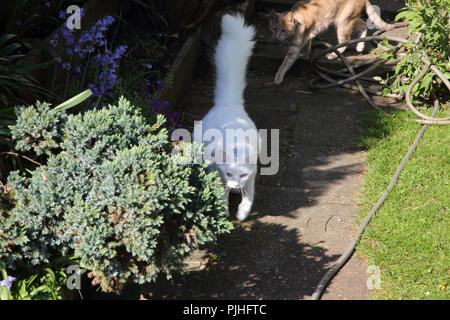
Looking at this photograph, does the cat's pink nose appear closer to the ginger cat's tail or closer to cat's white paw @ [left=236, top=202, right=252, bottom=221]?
cat's white paw @ [left=236, top=202, right=252, bottom=221]

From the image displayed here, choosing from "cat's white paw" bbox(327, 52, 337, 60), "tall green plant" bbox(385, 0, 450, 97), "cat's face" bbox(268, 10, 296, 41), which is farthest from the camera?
"cat's white paw" bbox(327, 52, 337, 60)

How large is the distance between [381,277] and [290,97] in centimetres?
265

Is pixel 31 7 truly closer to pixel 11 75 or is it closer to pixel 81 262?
pixel 11 75

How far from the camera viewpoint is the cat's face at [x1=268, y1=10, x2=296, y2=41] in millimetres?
5656

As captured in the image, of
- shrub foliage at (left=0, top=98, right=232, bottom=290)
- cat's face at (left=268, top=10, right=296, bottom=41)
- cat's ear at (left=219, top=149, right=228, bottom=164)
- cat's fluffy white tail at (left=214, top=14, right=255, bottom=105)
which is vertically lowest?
shrub foliage at (left=0, top=98, right=232, bottom=290)

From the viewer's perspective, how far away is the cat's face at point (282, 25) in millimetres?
5656

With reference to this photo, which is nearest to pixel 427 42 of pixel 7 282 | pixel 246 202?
pixel 246 202

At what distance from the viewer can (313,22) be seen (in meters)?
5.79

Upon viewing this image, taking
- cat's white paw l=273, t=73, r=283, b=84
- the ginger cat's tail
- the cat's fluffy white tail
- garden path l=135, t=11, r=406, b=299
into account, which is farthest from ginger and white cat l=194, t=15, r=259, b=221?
the ginger cat's tail

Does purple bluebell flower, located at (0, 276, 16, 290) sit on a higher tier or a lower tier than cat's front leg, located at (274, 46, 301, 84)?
lower

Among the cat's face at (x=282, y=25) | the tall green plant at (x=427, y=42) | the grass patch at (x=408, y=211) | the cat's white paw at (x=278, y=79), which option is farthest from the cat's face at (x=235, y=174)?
the cat's face at (x=282, y=25)

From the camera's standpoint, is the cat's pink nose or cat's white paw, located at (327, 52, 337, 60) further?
cat's white paw, located at (327, 52, 337, 60)

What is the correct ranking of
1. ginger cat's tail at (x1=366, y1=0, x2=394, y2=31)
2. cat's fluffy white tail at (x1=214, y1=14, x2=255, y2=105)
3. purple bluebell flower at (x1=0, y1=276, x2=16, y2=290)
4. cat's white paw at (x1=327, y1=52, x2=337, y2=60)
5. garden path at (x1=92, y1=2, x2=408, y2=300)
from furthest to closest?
ginger cat's tail at (x1=366, y1=0, x2=394, y2=31) → cat's white paw at (x1=327, y1=52, x2=337, y2=60) → cat's fluffy white tail at (x1=214, y1=14, x2=255, y2=105) → garden path at (x1=92, y1=2, x2=408, y2=300) → purple bluebell flower at (x1=0, y1=276, x2=16, y2=290)
